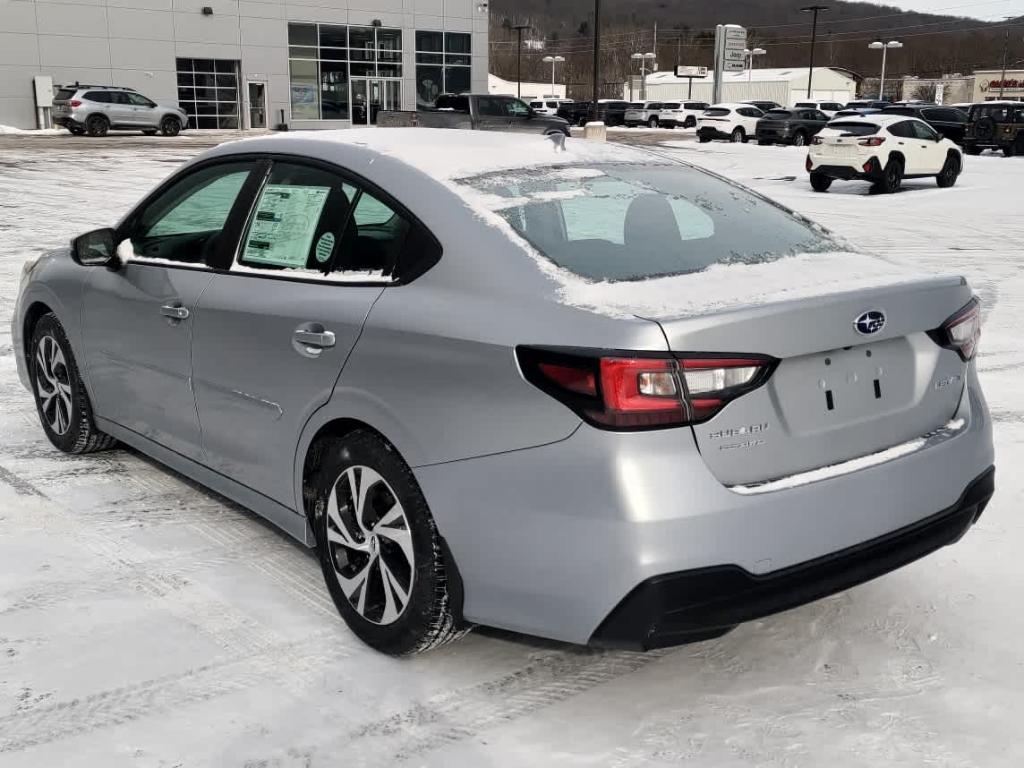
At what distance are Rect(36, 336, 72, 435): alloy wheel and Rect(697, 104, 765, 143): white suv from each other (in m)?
38.0

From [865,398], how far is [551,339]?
902mm

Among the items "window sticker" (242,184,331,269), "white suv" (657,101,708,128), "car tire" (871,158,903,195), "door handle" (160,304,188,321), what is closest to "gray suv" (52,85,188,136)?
"white suv" (657,101,708,128)

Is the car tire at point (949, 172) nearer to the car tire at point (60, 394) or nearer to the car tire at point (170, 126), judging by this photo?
the car tire at point (60, 394)

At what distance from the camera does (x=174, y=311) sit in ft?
13.4

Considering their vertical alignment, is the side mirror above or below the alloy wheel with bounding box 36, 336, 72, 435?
above

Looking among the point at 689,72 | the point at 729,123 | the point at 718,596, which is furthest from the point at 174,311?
the point at 689,72

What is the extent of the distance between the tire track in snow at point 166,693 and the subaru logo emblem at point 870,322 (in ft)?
5.88

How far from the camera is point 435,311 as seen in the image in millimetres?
3055

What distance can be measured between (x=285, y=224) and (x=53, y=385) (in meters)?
2.14

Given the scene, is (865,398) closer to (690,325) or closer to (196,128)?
(690,325)

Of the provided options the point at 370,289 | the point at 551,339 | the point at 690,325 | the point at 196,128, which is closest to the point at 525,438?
the point at 551,339

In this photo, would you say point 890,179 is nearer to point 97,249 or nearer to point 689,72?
point 97,249

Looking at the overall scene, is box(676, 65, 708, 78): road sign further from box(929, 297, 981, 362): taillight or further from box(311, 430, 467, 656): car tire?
box(311, 430, 467, 656): car tire

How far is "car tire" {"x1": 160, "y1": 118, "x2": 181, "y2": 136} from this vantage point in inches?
1598
